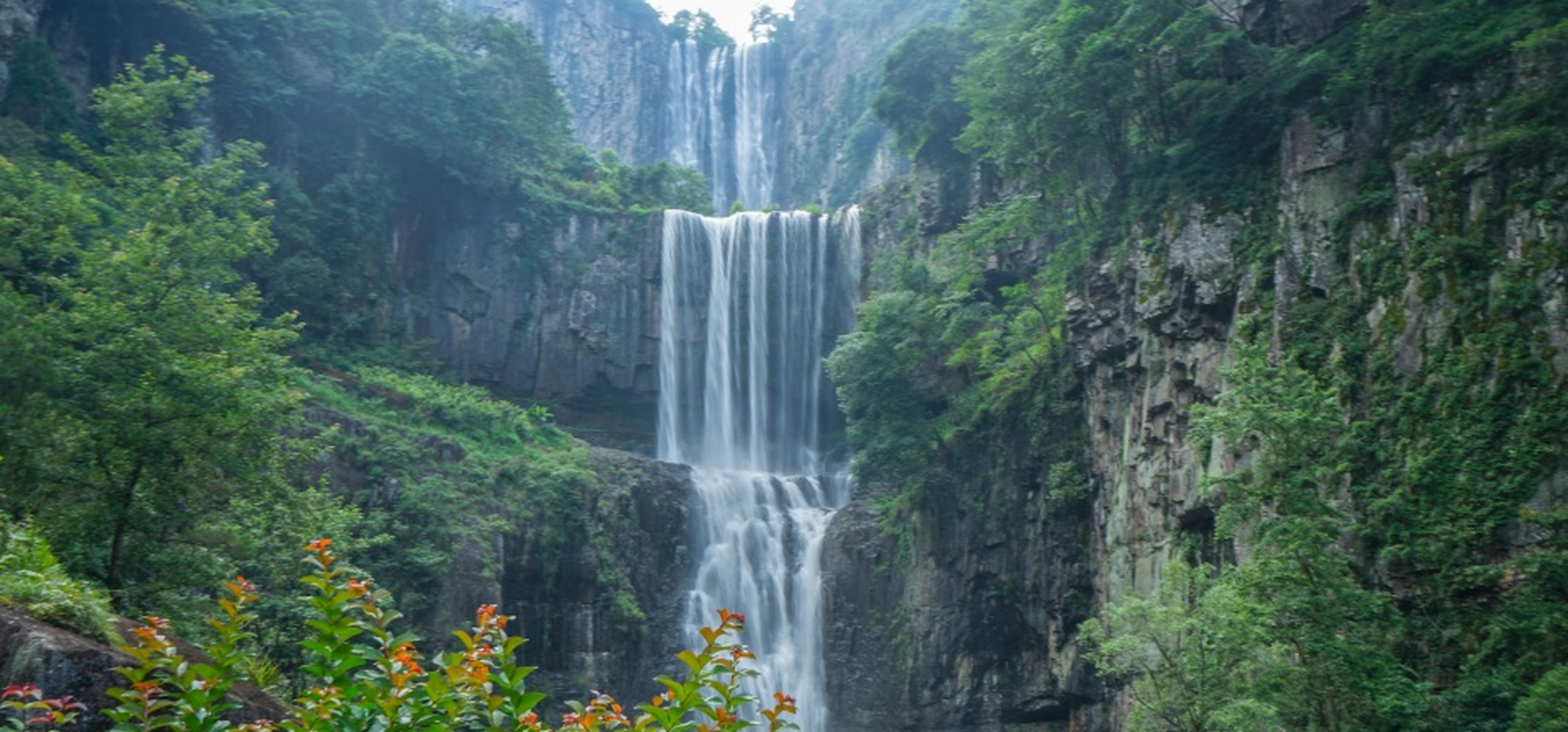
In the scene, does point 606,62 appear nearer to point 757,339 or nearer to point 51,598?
point 757,339

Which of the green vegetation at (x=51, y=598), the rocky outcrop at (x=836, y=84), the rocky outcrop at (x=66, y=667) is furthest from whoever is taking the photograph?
the rocky outcrop at (x=836, y=84)

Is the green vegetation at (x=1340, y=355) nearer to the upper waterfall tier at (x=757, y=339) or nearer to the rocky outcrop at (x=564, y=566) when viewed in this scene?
the rocky outcrop at (x=564, y=566)

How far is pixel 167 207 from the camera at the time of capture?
18.7 m

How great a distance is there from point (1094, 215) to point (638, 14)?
4728 cm

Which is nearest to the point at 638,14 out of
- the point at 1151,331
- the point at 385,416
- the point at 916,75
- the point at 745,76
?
the point at 745,76

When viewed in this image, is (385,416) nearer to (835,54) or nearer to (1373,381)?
(1373,381)

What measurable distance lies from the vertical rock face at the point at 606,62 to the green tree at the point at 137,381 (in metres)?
47.1

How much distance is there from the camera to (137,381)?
15.3 metres

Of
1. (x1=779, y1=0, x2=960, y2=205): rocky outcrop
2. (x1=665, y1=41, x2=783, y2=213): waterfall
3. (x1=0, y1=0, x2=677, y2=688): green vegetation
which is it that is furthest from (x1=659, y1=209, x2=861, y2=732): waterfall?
(x1=665, y1=41, x2=783, y2=213): waterfall

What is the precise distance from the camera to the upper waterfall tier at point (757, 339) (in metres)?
39.4

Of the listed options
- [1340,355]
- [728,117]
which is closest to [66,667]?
[1340,355]

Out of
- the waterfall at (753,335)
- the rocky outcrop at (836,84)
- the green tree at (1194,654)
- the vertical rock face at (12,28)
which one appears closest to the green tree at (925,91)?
the waterfall at (753,335)

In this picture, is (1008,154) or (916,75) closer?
(1008,154)

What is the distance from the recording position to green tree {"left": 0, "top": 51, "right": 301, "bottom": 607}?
48.4 feet
